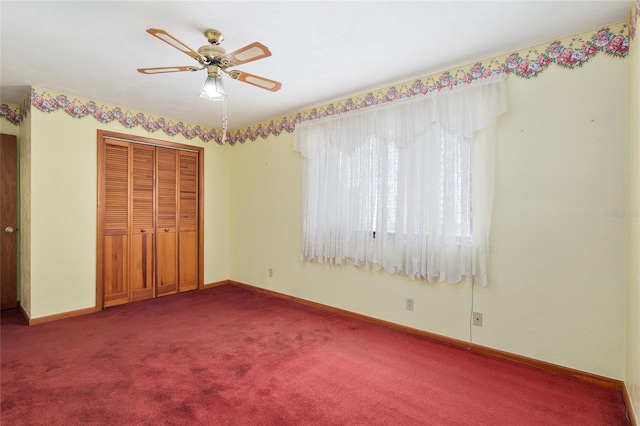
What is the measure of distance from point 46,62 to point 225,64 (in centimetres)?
181

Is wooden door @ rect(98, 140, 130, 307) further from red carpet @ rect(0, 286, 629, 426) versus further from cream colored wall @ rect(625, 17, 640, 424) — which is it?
cream colored wall @ rect(625, 17, 640, 424)

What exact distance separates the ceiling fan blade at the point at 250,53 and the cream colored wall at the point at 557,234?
78.8 inches

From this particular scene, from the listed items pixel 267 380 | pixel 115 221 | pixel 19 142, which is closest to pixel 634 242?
pixel 267 380

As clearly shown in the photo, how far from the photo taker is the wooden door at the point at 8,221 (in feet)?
12.4

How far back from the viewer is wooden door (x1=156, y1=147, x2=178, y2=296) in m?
4.48

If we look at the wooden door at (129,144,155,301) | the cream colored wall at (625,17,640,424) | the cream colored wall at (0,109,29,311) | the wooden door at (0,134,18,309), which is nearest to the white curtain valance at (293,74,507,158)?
the cream colored wall at (625,17,640,424)

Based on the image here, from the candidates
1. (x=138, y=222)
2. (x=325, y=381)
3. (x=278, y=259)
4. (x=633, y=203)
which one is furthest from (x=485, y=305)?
(x=138, y=222)

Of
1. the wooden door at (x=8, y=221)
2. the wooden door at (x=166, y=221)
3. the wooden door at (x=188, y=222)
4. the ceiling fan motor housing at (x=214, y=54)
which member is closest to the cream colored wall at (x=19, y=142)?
the wooden door at (x=8, y=221)

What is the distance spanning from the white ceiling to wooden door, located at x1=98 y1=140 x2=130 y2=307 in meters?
0.92

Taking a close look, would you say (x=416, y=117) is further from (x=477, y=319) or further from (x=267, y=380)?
(x=267, y=380)

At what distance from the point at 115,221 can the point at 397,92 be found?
376 cm

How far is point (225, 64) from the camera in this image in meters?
2.29

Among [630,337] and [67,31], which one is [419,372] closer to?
[630,337]

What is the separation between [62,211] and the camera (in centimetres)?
356
